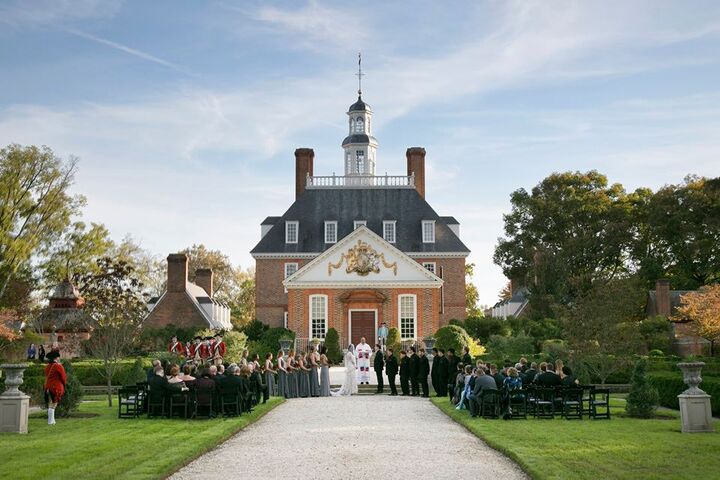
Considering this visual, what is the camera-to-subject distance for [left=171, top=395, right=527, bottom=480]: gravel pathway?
11.6 metres

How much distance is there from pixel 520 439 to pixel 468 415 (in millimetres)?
4669

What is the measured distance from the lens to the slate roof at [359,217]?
171ft

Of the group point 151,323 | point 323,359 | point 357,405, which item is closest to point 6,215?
point 151,323

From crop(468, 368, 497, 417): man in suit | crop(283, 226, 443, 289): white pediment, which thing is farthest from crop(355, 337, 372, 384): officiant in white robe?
crop(283, 226, 443, 289): white pediment

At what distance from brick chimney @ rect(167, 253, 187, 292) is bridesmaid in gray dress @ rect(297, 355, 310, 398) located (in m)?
25.5

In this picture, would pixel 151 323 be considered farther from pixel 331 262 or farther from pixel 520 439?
pixel 520 439

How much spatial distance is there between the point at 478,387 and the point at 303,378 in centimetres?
935

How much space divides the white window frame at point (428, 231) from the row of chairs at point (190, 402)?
111 feet

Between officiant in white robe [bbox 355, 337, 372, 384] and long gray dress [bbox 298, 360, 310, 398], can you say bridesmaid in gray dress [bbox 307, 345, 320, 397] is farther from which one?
officiant in white robe [bbox 355, 337, 372, 384]

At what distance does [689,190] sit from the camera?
52.8 m

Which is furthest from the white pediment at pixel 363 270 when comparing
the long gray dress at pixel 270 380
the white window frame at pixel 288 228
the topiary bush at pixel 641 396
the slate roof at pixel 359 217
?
the topiary bush at pixel 641 396

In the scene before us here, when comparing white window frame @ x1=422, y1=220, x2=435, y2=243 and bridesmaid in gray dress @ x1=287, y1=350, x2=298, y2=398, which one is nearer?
bridesmaid in gray dress @ x1=287, y1=350, x2=298, y2=398

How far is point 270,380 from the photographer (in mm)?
25797

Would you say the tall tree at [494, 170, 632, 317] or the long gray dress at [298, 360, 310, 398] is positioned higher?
the tall tree at [494, 170, 632, 317]
